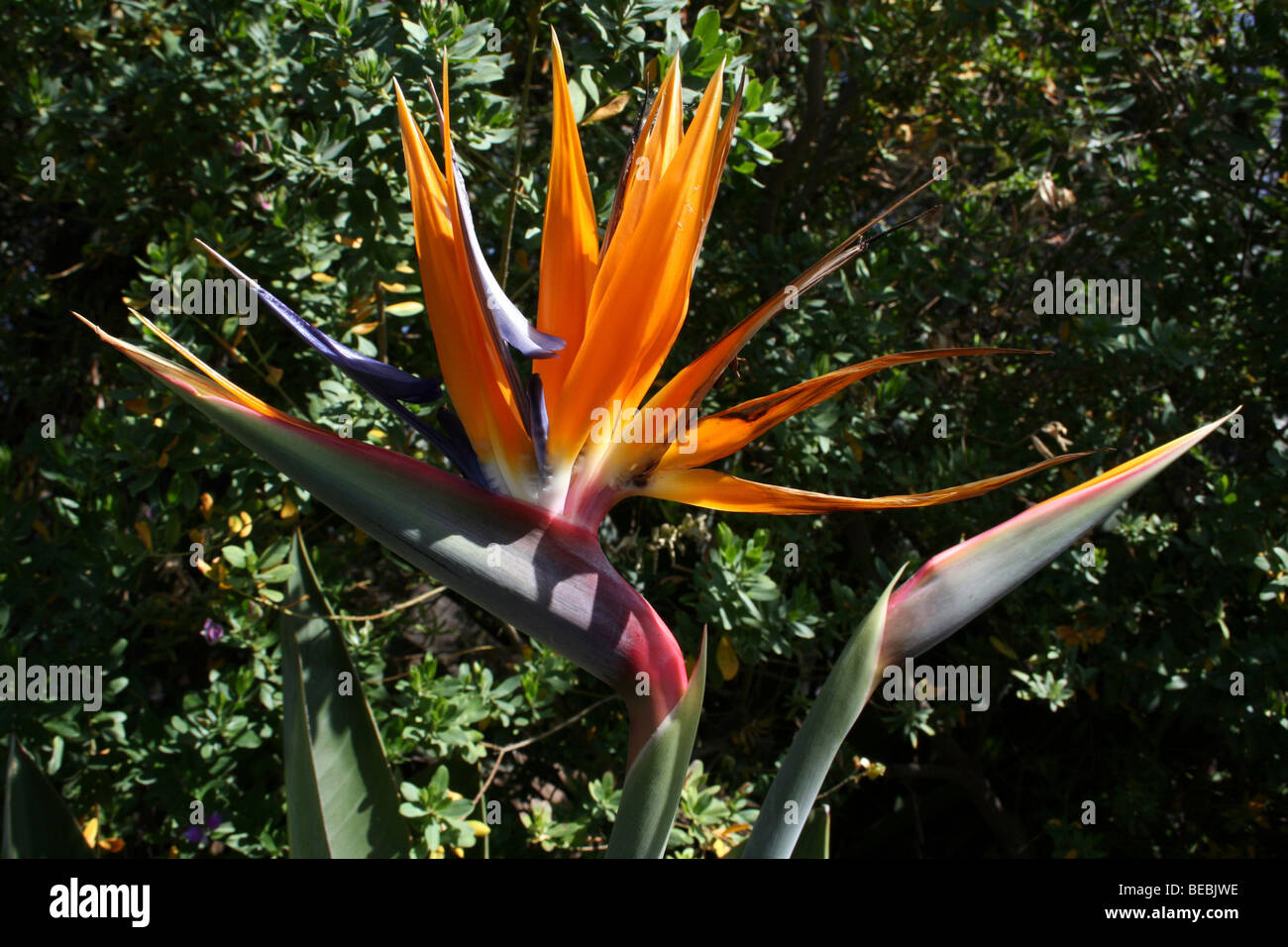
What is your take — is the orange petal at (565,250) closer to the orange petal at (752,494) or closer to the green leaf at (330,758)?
the orange petal at (752,494)

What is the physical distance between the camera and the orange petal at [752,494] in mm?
624

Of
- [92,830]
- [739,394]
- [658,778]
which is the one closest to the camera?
[658,778]

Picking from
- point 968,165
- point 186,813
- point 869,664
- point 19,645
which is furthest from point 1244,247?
point 19,645

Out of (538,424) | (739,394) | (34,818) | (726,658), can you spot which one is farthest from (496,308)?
(739,394)

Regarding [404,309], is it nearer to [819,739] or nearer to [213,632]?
[213,632]

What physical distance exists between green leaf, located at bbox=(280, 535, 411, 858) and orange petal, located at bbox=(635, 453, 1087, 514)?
38 centimetres

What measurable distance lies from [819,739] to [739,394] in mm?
1285

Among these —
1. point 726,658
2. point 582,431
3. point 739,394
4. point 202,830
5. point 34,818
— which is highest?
point 739,394

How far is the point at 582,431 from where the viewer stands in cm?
66

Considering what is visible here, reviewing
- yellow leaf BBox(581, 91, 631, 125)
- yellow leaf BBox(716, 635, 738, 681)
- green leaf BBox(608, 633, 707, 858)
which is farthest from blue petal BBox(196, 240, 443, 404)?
yellow leaf BBox(716, 635, 738, 681)

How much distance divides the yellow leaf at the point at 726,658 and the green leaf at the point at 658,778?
0.96 m

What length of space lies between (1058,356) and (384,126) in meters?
1.40

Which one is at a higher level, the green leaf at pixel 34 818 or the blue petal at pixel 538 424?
the blue petal at pixel 538 424

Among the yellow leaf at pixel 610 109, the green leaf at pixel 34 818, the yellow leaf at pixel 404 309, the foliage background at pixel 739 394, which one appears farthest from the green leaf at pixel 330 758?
the yellow leaf at pixel 610 109
